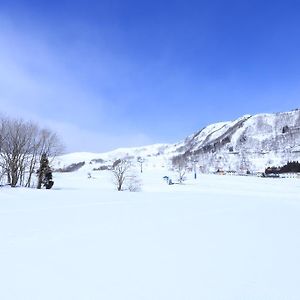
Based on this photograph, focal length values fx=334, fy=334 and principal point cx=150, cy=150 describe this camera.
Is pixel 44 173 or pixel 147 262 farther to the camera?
pixel 44 173

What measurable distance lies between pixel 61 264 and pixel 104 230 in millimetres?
4242

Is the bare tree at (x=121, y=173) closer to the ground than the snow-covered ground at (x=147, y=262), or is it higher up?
higher up

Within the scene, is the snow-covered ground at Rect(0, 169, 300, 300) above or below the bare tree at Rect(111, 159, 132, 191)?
below

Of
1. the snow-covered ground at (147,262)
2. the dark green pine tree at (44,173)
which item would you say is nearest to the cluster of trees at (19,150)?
the dark green pine tree at (44,173)

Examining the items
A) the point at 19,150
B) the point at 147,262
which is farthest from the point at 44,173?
the point at 147,262

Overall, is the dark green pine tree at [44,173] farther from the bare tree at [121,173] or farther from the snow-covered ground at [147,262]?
the snow-covered ground at [147,262]

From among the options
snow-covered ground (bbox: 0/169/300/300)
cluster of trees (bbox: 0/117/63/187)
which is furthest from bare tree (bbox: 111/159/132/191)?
snow-covered ground (bbox: 0/169/300/300)

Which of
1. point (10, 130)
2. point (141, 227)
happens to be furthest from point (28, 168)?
point (141, 227)

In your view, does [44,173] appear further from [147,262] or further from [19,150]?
[147,262]

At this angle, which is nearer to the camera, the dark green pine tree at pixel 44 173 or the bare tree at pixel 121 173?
the dark green pine tree at pixel 44 173

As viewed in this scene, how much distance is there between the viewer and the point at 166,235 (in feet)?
34.0

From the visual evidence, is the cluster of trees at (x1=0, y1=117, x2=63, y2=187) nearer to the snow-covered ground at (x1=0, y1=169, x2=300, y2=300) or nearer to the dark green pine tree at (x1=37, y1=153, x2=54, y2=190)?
the dark green pine tree at (x1=37, y1=153, x2=54, y2=190)

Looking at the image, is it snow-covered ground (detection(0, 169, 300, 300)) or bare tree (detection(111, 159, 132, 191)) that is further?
bare tree (detection(111, 159, 132, 191))

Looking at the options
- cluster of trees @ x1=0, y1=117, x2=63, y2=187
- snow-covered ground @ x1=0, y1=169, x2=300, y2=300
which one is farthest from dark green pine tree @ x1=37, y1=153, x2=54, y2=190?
snow-covered ground @ x1=0, y1=169, x2=300, y2=300
